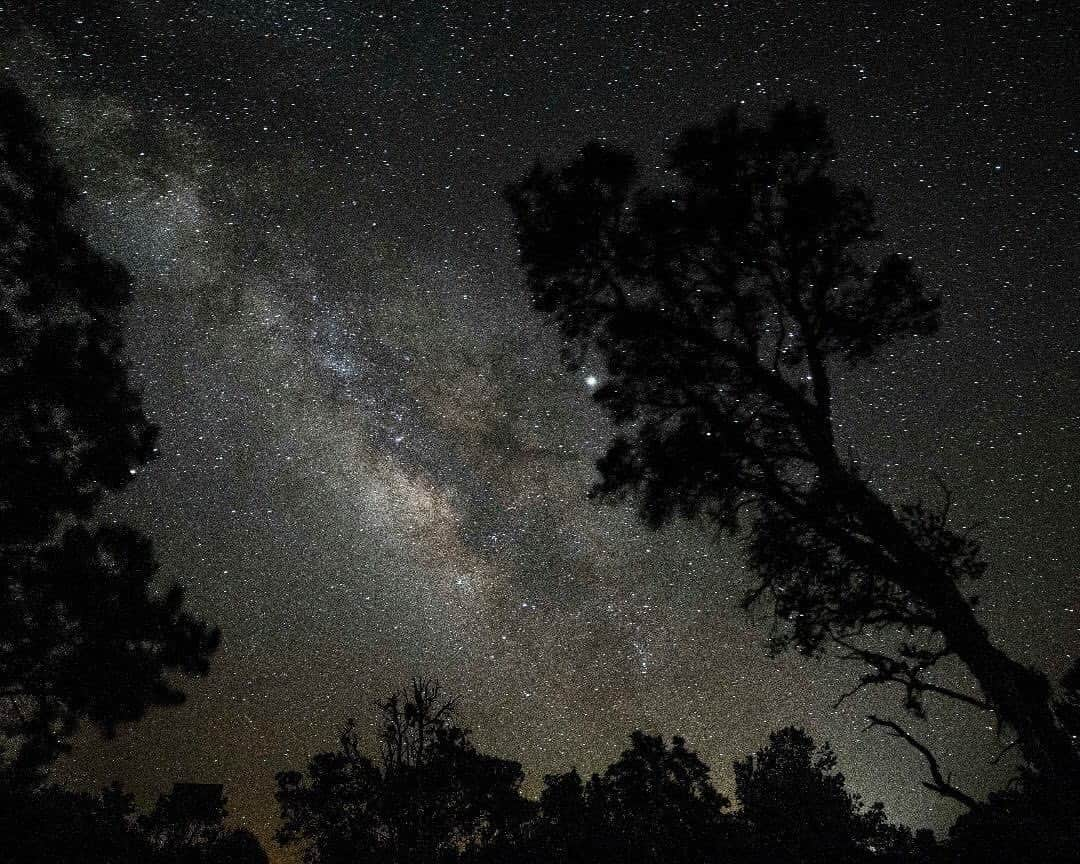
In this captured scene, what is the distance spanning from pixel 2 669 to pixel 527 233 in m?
8.69

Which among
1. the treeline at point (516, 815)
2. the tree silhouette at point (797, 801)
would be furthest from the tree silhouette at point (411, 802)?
the tree silhouette at point (797, 801)

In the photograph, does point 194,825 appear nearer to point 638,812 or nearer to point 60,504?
point 638,812

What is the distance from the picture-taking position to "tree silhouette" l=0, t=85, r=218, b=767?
7559 mm

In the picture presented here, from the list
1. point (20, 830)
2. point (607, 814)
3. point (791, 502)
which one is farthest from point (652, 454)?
point (607, 814)

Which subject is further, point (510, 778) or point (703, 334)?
point (510, 778)

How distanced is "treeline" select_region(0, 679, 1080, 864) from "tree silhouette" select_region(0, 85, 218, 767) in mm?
13351

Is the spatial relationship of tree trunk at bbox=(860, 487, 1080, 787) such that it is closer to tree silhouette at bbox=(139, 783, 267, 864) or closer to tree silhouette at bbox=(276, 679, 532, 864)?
tree silhouette at bbox=(276, 679, 532, 864)

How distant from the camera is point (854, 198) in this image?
7.22 meters

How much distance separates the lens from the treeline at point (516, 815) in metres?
21.8

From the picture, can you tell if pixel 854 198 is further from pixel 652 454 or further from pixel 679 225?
pixel 652 454

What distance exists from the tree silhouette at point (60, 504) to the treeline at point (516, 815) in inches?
526

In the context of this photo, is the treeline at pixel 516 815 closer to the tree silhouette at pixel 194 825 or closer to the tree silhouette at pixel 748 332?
the tree silhouette at pixel 194 825

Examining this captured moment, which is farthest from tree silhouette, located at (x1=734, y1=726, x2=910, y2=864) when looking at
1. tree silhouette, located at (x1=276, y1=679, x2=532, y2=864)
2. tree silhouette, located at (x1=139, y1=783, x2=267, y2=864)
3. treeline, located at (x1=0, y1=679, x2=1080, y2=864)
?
tree silhouette, located at (x1=139, y1=783, x2=267, y2=864)

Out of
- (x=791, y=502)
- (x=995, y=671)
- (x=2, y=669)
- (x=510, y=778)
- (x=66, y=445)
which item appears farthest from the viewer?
(x=510, y=778)
